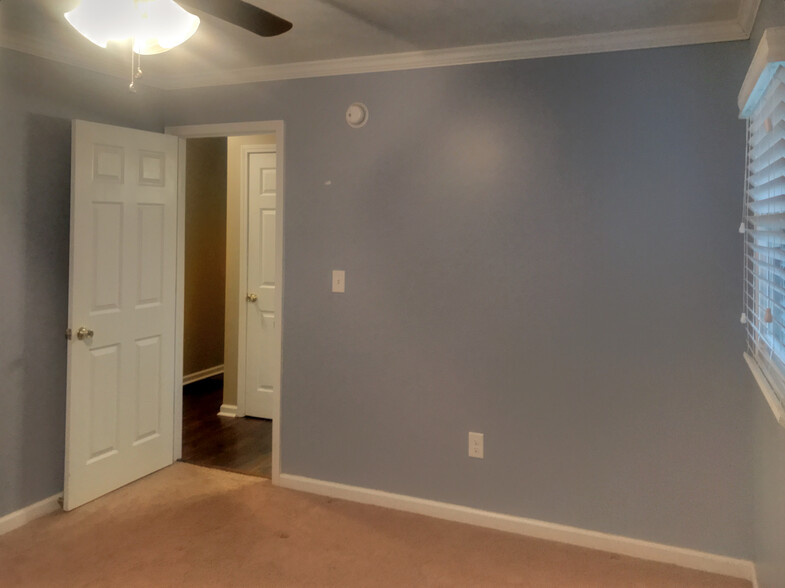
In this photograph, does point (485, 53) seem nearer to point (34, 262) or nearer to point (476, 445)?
point (476, 445)

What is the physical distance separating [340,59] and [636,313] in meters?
1.86

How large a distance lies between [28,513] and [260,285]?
203cm

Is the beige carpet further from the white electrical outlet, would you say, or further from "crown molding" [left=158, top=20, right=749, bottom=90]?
"crown molding" [left=158, top=20, right=749, bottom=90]

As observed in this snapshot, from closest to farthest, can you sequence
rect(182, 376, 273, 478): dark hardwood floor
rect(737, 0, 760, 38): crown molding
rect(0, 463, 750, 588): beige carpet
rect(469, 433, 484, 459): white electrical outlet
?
rect(737, 0, 760, 38): crown molding
rect(0, 463, 750, 588): beige carpet
rect(469, 433, 484, 459): white electrical outlet
rect(182, 376, 273, 478): dark hardwood floor

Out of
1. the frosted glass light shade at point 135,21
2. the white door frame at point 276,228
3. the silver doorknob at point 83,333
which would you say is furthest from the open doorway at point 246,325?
the frosted glass light shade at point 135,21

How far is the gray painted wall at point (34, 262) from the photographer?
8.88 ft

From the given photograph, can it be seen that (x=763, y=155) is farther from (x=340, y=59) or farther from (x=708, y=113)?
(x=340, y=59)

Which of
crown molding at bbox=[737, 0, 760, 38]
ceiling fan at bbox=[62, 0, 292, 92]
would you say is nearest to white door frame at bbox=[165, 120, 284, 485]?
ceiling fan at bbox=[62, 0, 292, 92]

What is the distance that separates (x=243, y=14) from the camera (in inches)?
65.1

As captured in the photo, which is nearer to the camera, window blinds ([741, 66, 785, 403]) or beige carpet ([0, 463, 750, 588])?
window blinds ([741, 66, 785, 403])

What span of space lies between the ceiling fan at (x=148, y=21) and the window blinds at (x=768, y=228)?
4.48ft

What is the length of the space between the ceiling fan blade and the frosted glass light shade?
0.14 metres

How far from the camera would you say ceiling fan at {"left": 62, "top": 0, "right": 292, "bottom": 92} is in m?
1.69

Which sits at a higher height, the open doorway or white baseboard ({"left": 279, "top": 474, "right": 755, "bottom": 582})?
the open doorway
